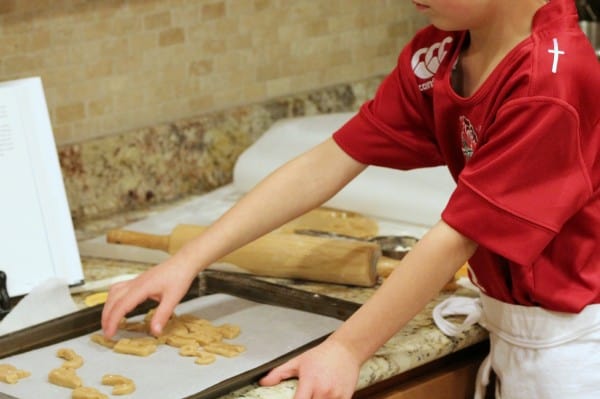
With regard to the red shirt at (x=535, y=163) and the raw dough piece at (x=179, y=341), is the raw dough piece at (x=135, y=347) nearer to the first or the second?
the raw dough piece at (x=179, y=341)

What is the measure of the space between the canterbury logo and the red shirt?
0.02 metres

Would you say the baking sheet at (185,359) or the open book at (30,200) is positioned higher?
the open book at (30,200)

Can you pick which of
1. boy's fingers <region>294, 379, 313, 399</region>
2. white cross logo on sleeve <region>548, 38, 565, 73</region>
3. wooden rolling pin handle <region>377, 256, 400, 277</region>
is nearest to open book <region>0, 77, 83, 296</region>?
wooden rolling pin handle <region>377, 256, 400, 277</region>

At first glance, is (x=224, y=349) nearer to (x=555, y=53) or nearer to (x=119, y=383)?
(x=119, y=383)

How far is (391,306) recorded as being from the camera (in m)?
1.14

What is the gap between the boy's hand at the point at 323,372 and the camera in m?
1.11

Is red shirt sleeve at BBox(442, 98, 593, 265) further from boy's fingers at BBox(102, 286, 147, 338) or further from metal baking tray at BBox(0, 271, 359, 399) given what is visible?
boy's fingers at BBox(102, 286, 147, 338)

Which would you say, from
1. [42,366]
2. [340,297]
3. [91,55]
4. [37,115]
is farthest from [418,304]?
[91,55]

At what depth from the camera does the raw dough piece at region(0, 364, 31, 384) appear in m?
1.19

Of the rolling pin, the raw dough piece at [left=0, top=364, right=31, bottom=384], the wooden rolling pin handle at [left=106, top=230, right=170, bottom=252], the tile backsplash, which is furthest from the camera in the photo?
the tile backsplash

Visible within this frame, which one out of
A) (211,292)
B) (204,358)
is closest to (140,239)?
(211,292)

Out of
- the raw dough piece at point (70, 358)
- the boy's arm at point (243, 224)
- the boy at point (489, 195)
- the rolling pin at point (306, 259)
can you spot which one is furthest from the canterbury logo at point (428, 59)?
the raw dough piece at point (70, 358)

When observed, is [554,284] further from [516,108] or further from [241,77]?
[241,77]

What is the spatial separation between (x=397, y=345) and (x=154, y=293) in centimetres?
27
